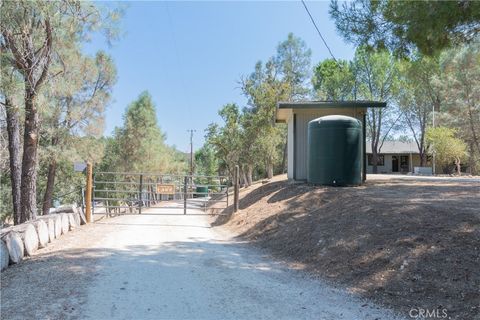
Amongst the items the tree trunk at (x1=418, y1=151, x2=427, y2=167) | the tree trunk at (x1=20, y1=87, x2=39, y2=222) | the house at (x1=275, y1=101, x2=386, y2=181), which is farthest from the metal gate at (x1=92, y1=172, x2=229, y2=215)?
the tree trunk at (x1=418, y1=151, x2=427, y2=167)

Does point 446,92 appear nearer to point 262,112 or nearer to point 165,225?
point 262,112

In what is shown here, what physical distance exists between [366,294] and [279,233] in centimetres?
349

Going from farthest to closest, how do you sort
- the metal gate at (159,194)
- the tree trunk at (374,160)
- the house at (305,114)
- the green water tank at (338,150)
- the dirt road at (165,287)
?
the tree trunk at (374,160) → the house at (305,114) → the metal gate at (159,194) → the green water tank at (338,150) → the dirt road at (165,287)

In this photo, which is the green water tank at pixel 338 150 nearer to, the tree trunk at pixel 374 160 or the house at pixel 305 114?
the house at pixel 305 114

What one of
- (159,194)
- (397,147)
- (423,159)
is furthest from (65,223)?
(397,147)

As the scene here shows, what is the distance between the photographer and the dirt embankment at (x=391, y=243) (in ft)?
13.1

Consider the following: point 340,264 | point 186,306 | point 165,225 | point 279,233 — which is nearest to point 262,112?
point 165,225

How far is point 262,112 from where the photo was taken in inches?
925

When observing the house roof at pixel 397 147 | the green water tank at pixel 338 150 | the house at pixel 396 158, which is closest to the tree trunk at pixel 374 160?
the house at pixel 396 158

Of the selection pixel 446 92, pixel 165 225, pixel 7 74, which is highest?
pixel 446 92

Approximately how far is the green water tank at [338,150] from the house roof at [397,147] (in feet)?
106

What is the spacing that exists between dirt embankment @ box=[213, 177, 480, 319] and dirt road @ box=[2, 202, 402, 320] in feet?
1.44

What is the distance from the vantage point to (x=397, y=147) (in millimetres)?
41656

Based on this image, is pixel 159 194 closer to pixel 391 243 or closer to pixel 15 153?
pixel 15 153
